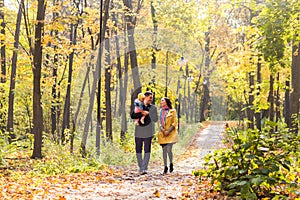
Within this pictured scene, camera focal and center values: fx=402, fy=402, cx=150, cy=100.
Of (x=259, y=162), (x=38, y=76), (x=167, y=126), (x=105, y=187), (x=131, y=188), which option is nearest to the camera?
(x=259, y=162)

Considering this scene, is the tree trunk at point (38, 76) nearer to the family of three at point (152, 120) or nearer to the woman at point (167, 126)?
the family of three at point (152, 120)

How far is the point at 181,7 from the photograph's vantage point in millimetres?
23125

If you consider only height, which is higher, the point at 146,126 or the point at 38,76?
the point at 38,76

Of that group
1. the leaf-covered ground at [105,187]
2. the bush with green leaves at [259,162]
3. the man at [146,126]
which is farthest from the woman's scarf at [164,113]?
the bush with green leaves at [259,162]

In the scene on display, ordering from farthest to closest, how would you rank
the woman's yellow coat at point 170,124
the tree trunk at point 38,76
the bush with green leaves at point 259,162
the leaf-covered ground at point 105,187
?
the tree trunk at point 38,76, the woman's yellow coat at point 170,124, the leaf-covered ground at point 105,187, the bush with green leaves at point 259,162

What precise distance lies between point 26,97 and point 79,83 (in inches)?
156

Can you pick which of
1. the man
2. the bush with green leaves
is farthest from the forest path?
the bush with green leaves

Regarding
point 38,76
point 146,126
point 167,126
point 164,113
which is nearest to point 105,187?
point 146,126

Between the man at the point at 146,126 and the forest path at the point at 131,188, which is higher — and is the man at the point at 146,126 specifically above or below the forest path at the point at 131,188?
above

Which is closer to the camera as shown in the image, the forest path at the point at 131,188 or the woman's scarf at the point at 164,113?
the forest path at the point at 131,188

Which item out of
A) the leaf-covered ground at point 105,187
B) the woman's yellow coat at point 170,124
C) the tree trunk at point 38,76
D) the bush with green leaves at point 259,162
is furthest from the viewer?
the tree trunk at point 38,76

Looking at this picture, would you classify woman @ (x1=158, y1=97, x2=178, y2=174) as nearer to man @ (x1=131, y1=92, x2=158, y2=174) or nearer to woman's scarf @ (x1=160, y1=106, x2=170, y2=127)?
woman's scarf @ (x1=160, y1=106, x2=170, y2=127)

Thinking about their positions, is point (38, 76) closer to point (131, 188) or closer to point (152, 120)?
point (152, 120)

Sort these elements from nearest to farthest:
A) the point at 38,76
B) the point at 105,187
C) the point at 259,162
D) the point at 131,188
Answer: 1. the point at 259,162
2. the point at 131,188
3. the point at 105,187
4. the point at 38,76
